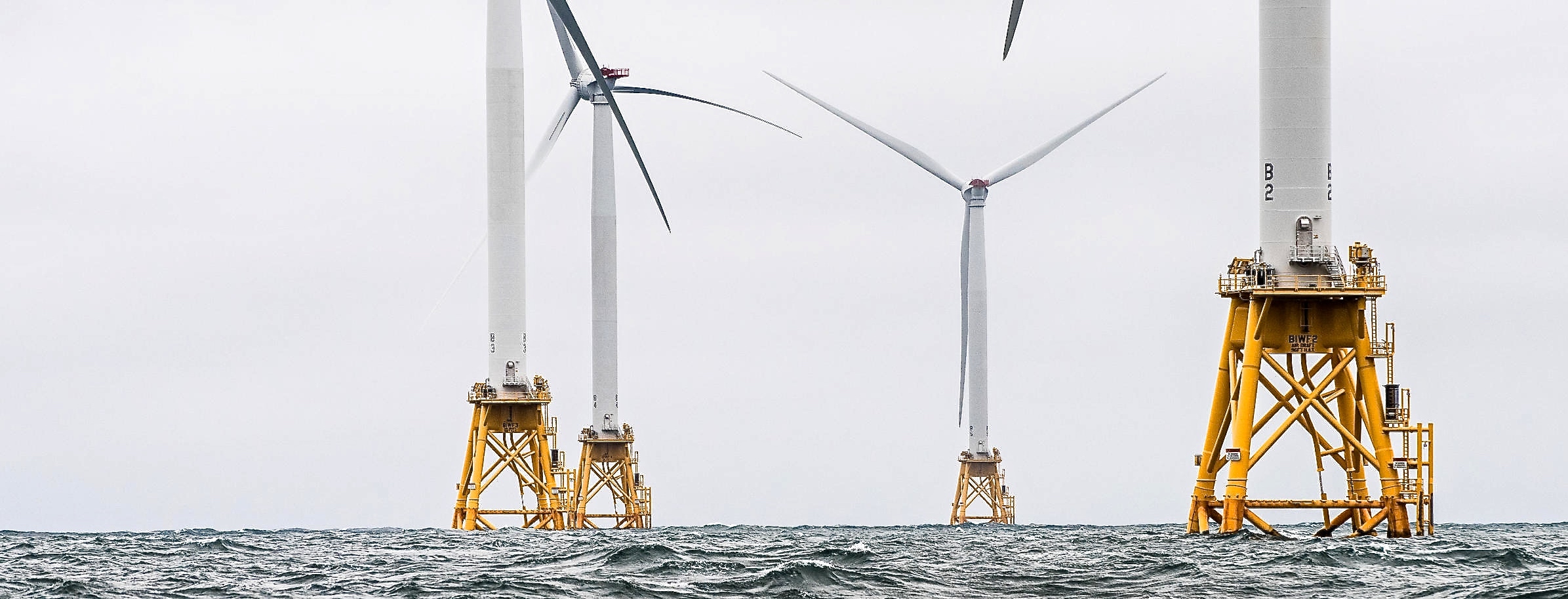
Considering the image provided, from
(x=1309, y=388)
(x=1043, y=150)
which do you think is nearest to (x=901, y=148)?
(x=1043, y=150)

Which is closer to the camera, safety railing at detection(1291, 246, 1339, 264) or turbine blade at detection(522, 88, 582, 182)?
safety railing at detection(1291, 246, 1339, 264)

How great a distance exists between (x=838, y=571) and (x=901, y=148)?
309 feet

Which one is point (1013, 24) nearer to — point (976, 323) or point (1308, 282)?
point (1308, 282)

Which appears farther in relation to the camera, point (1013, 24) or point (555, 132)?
point (555, 132)

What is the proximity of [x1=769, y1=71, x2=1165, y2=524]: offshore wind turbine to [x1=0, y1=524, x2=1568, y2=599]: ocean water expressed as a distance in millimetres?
78510

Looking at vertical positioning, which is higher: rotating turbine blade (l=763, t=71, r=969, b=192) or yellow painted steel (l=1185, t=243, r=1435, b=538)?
rotating turbine blade (l=763, t=71, r=969, b=192)

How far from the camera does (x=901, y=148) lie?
138375 mm

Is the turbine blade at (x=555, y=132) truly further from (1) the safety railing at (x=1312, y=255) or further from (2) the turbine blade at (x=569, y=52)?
(1) the safety railing at (x=1312, y=255)

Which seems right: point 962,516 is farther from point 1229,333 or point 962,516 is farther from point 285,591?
point 285,591

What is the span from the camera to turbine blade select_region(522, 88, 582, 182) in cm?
13188

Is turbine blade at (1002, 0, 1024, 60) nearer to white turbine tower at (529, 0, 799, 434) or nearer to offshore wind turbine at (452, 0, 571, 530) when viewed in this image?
offshore wind turbine at (452, 0, 571, 530)

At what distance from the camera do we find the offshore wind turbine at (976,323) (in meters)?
145

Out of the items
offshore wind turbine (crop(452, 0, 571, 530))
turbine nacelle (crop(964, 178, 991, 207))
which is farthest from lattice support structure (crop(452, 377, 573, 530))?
turbine nacelle (crop(964, 178, 991, 207))

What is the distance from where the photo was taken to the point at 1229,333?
68375 mm
